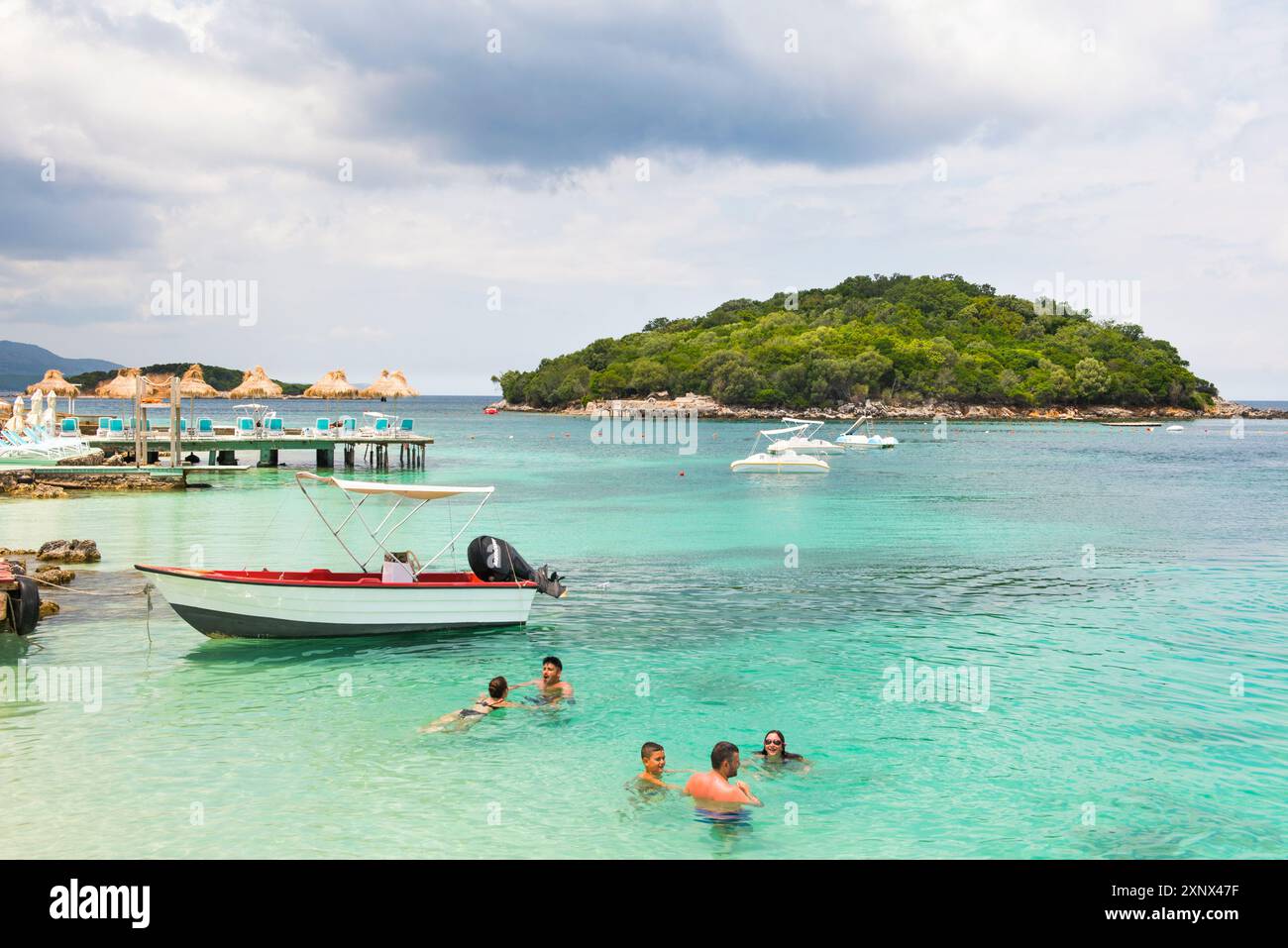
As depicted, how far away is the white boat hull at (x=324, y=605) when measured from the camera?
17.8 metres

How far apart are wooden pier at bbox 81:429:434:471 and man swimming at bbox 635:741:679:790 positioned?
48.5m

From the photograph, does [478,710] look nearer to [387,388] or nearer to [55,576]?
[55,576]

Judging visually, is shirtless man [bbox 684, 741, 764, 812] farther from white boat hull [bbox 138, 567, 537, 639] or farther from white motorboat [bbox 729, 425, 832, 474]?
white motorboat [bbox 729, 425, 832, 474]

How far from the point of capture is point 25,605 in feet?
60.7

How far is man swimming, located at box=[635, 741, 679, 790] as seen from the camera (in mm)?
11938

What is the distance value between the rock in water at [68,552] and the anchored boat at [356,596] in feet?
34.0

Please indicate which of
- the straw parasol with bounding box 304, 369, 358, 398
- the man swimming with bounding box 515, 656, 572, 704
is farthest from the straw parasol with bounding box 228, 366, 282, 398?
the man swimming with bounding box 515, 656, 572, 704

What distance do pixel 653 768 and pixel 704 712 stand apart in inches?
124

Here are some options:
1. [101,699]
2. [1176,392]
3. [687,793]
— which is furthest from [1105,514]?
[1176,392]

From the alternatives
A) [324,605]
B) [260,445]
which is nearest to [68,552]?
[324,605]

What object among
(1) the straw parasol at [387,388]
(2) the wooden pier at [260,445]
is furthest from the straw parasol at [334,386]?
(2) the wooden pier at [260,445]

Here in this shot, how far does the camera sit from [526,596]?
19562mm

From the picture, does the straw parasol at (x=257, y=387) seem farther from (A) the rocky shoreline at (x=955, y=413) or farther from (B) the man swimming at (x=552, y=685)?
(B) the man swimming at (x=552, y=685)

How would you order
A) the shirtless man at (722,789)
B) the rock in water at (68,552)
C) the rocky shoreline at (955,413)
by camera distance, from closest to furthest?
the shirtless man at (722,789), the rock in water at (68,552), the rocky shoreline at (955,413)
